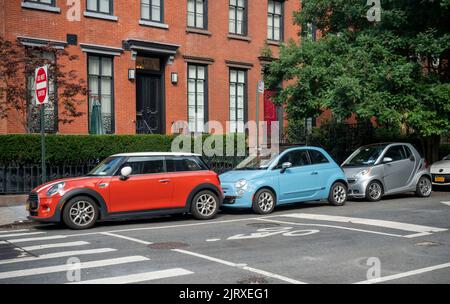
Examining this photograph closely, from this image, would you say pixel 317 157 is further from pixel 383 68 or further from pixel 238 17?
pixel 238 17

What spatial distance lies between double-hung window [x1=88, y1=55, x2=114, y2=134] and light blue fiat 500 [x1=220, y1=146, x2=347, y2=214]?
7.68 metres

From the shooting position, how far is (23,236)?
10.1m

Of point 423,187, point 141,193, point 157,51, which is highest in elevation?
point 157,51

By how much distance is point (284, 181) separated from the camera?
13391 mm

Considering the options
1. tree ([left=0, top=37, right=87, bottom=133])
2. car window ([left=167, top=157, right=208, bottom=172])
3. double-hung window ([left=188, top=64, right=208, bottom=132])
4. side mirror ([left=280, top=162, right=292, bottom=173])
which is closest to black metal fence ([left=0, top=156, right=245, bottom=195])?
tree ([left=0, top=37, right=87, bottom=133])

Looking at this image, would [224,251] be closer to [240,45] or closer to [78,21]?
[78,21]

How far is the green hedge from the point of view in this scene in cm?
1488

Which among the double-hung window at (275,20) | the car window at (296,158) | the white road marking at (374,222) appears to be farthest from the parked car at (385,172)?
the double-hung window at (275,20)

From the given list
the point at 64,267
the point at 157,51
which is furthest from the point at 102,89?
the point at 64,267

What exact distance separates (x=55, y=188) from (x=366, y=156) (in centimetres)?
A: 987

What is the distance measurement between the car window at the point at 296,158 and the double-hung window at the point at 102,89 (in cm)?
830

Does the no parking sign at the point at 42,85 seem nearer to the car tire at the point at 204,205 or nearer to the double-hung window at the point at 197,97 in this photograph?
the car tire at the point at 204,205

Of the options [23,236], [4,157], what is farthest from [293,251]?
[4,157]

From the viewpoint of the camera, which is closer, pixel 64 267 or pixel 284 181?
pixel 64 267
